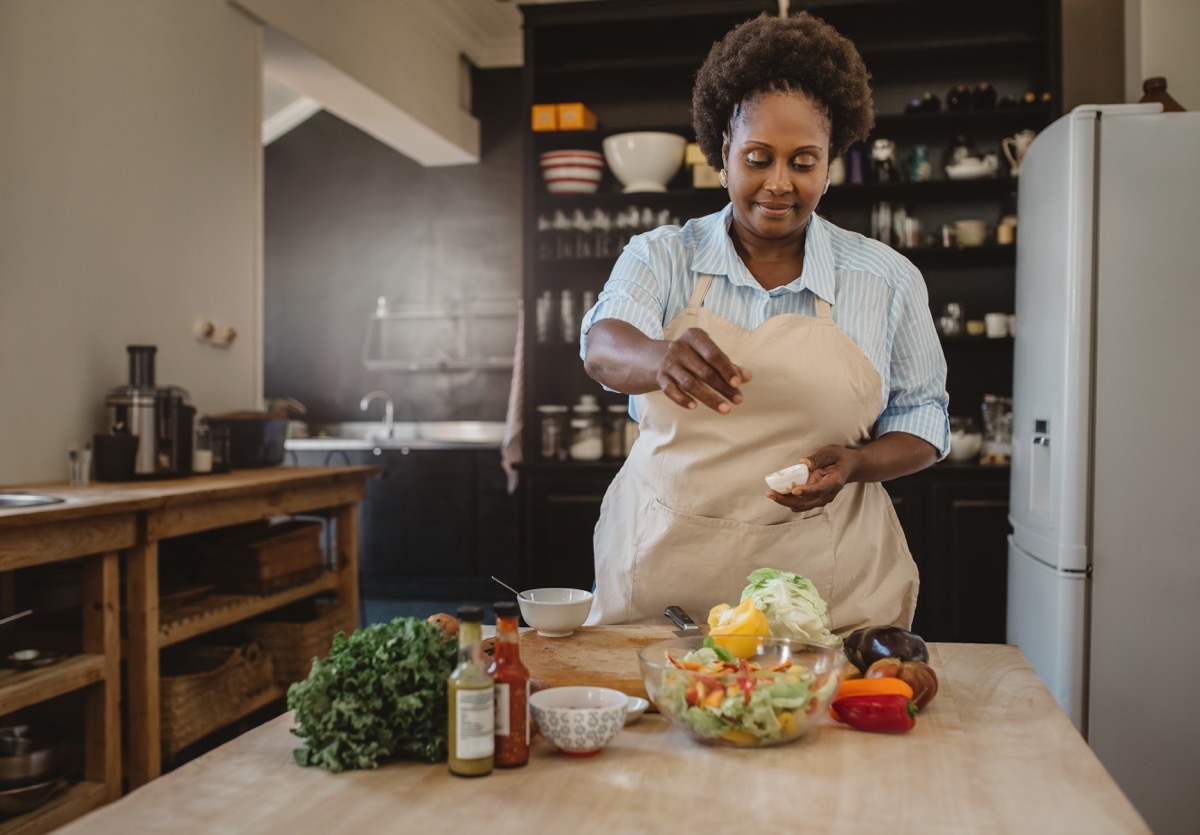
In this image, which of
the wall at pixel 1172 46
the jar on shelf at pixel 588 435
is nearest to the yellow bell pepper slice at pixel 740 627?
the jar on shelf at pixel 588 435

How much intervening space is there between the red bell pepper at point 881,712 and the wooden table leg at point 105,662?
196 cm

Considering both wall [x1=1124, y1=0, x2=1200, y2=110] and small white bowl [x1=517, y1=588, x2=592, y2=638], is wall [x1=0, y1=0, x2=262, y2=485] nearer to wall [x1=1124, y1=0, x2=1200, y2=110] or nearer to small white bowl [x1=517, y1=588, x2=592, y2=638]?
small white bowl [x1=517, y1=588, x2=592, y2=638]

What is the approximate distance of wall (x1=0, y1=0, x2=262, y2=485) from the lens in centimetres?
Answer: 293

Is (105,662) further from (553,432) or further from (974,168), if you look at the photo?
(974,168)

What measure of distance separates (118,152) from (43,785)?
1.92 meters

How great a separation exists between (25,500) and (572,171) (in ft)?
8.95

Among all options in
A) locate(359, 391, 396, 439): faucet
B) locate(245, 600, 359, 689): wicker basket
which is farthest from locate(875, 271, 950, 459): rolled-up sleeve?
locate(359, 391, 396, 439): faucet

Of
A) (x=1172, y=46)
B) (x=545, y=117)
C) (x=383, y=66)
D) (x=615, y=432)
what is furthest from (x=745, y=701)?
(x=383, y=66)

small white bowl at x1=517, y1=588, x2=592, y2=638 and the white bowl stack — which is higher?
the white bowl stack

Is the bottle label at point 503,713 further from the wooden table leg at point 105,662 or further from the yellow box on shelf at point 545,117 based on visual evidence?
the yellow box on shelf at point 545,117

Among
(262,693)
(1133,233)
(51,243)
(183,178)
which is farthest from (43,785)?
(1133,233)

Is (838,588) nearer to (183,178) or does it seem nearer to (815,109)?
(815,109)

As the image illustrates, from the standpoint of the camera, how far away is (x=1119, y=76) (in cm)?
466

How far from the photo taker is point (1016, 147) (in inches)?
170
